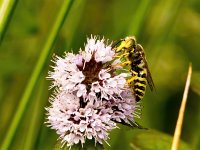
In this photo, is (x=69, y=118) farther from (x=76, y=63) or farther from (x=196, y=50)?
(x=196, y=50)

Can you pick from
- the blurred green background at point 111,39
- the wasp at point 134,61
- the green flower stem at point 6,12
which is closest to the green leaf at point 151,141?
the wasp at point 134,61

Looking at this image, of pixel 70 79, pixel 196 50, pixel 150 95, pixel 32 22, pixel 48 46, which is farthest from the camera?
pixel 196 50

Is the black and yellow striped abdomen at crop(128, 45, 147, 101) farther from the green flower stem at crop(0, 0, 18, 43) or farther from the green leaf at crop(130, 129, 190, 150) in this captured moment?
the green flower stem at crop(0, 0, 18, 43)

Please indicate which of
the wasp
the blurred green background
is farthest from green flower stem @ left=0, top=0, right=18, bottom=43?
the blurred green background

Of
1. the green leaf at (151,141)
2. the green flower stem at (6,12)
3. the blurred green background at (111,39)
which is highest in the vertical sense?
the blurred green background at (111,39)

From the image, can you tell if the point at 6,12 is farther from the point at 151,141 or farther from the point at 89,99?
the point at 151,141

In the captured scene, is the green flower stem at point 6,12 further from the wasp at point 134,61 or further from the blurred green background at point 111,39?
the blurred green background at point 111,39

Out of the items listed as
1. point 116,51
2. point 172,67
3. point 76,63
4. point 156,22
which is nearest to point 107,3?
point 156,22

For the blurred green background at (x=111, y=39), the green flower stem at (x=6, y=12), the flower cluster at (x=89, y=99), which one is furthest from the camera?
the blurred green background at (x=111, y=39)
